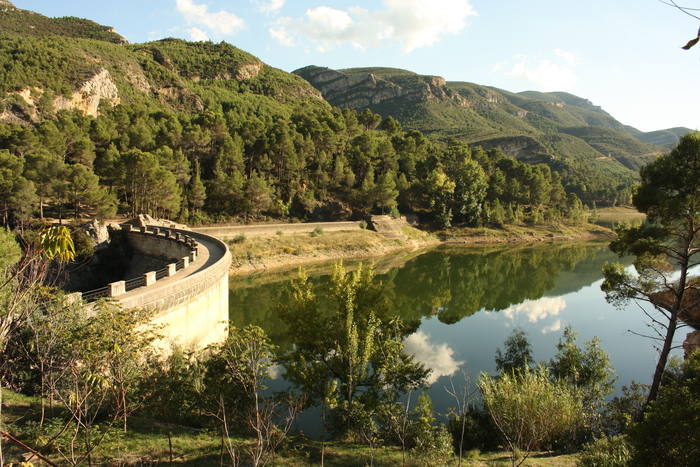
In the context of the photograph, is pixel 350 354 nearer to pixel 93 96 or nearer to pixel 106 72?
pixel 93 96

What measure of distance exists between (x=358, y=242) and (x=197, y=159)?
26445 mm

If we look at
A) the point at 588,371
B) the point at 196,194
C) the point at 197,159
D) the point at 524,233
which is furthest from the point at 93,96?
the point at 588,371

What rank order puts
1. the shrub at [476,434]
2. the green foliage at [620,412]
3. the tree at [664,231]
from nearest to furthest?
the tree at [664,231]
the shrub at [476,434]
the green foliage at [620,412]

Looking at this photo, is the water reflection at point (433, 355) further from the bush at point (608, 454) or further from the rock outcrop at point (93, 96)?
the rock outcrop at point (93, 96)

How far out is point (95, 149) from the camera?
56.4 m

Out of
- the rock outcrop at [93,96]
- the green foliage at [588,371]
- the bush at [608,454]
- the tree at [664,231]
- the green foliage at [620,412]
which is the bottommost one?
the green foliage at [620,412]

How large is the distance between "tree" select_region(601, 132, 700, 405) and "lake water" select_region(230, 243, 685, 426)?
8.17 metres

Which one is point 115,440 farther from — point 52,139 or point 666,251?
point 52,139

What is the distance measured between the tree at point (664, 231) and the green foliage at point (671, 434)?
5.40 m

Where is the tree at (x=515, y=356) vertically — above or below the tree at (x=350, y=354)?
below

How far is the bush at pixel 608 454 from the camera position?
10148mm

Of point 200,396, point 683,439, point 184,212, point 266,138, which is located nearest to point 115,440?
point 200,396

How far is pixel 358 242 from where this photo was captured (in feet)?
202

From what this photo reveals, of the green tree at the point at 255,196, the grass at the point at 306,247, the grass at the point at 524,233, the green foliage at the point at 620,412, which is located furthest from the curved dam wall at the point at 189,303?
the grass at the point at 524,233
